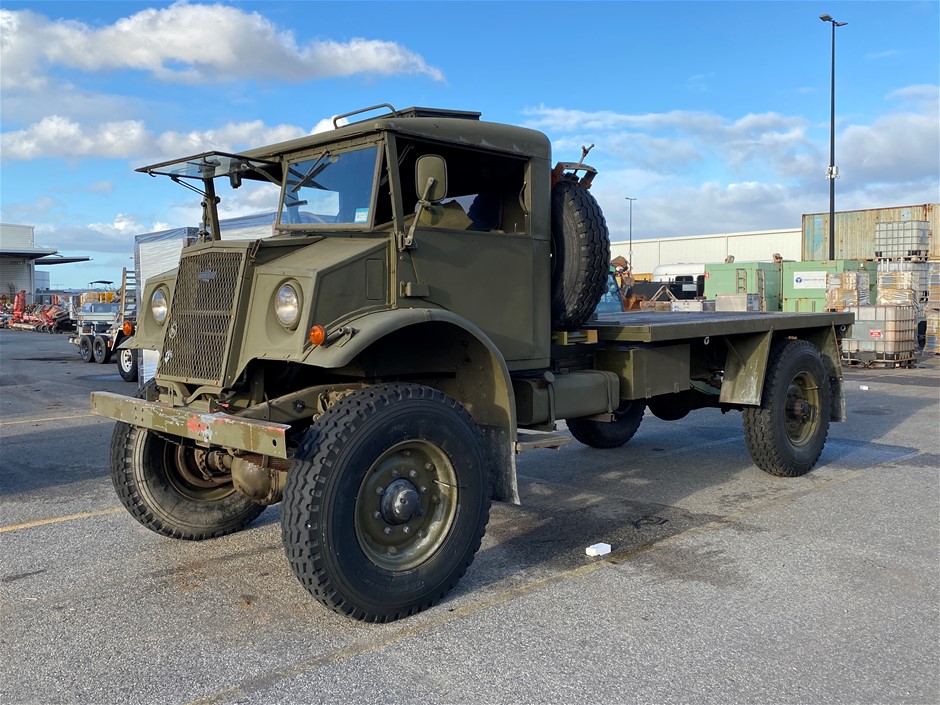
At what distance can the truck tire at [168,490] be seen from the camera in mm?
5320

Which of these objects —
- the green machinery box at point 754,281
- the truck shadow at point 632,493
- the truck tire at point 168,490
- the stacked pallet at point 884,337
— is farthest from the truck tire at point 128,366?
the green machinery box at point 754,281

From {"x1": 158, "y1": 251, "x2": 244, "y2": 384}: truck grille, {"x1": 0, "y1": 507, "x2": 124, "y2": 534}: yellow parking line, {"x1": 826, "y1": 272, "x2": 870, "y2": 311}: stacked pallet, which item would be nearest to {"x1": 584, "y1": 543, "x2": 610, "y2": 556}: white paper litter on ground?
{"x1": 158, "y1": 251, "x2": 244, "y2": 384}: truck grille

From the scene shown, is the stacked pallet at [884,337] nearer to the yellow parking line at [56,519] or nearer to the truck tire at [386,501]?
the truck tire at [386,501]

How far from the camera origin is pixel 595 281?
5.73 m

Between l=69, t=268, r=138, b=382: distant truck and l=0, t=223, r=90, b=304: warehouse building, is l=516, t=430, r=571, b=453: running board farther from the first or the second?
l=0, t=223, r=90, b=304: warehouse building

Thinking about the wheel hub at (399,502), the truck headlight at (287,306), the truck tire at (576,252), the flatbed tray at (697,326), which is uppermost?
the truck tire at (576,252)

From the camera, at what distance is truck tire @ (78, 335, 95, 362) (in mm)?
21312

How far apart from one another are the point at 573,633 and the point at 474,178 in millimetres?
2885

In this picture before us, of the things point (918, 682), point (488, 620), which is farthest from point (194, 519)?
point (918, 682)

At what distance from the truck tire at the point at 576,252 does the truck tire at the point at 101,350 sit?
17515 mm

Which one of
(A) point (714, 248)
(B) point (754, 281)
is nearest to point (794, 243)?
(A) point (714, 248)

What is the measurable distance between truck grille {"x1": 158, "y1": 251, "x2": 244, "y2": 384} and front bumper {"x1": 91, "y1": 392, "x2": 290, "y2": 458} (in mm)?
264

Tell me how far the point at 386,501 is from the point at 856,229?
32.1 m

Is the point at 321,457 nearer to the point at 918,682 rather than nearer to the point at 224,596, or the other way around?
the point at 224,596
